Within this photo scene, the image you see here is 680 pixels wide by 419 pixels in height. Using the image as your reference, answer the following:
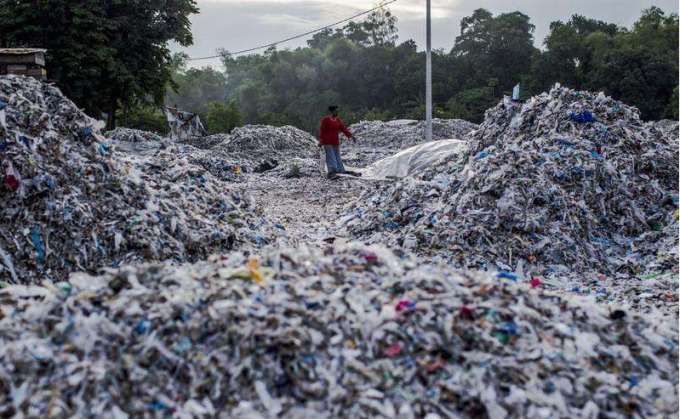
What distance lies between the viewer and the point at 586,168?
8.11 metres

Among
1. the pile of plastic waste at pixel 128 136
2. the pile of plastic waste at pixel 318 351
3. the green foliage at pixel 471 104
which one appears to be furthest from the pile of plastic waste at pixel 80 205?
the green foliage at pixel 471 104

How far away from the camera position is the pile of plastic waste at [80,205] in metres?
6.26

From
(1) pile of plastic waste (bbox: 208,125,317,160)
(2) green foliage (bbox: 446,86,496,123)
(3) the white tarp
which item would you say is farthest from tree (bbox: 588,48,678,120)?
(3) the white tarp

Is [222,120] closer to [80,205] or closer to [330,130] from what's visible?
[330,130]

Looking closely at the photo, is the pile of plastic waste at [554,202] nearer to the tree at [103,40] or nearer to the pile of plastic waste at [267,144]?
the pile of plastic waste at [267,144]

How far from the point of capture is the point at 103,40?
2208 centimetres

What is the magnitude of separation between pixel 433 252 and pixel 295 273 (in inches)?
142

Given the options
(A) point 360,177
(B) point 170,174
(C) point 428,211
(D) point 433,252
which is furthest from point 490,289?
(A) point 360,177

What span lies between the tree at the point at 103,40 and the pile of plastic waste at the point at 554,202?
15202 millimetres

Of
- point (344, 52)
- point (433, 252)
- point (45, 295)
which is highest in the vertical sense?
point (344, 52)

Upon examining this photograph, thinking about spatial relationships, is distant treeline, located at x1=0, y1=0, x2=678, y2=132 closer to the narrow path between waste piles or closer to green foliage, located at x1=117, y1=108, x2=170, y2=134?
green foliage, located at x1=117, y1=108, x2=170, y2=134

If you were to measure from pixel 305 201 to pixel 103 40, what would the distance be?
1345 centimetres

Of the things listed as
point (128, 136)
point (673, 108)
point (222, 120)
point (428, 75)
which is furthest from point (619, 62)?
point (128, 136)

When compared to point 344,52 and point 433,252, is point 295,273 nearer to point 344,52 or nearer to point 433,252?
point 433,252
